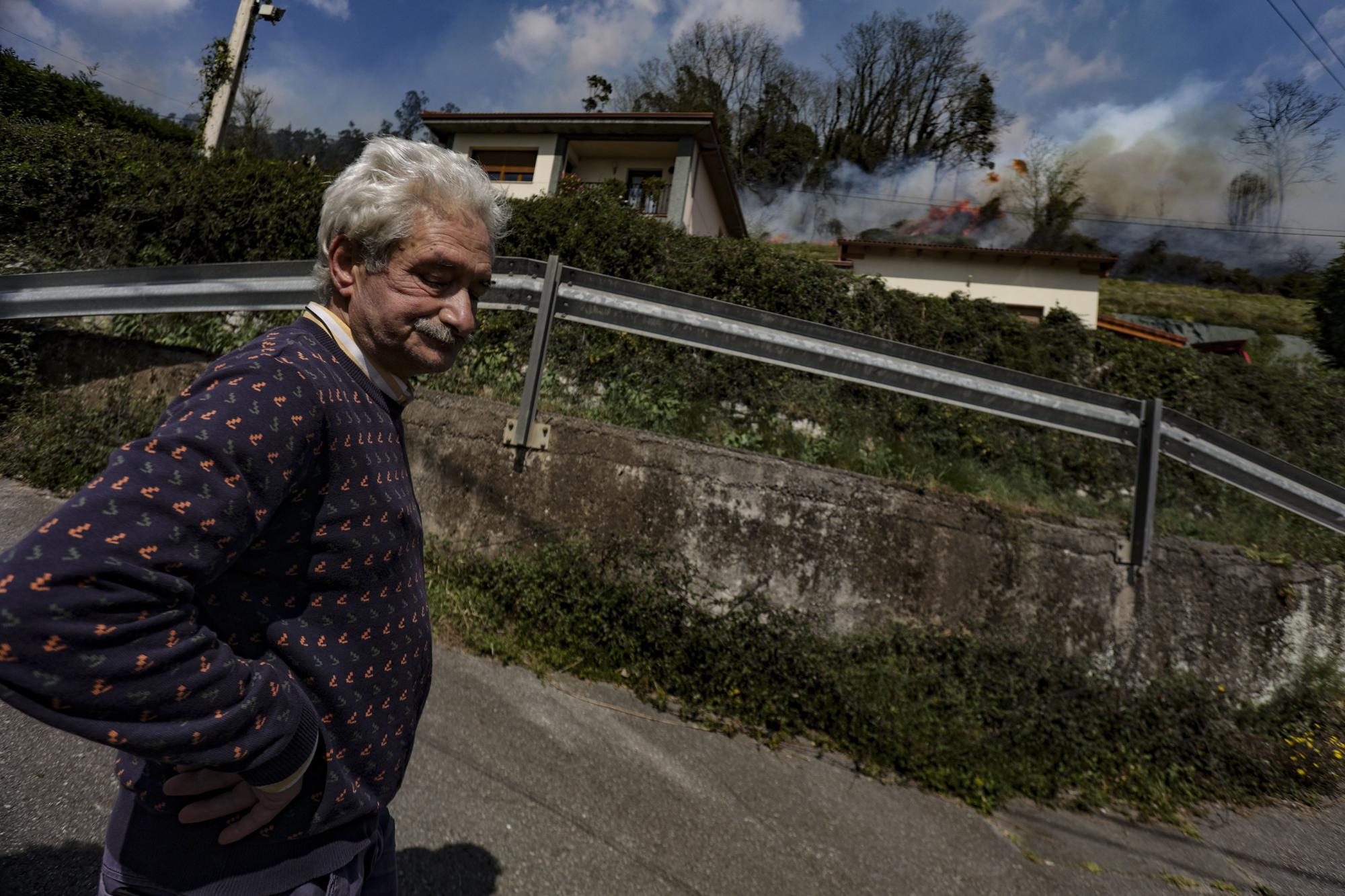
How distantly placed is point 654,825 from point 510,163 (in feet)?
79.7

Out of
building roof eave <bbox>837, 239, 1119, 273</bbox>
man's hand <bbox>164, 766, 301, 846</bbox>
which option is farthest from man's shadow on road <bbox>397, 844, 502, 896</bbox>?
building roof eave <bbox>837, 239, 1119, 273</bbox>

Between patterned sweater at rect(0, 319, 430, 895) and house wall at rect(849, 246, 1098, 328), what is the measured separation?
23.8 m

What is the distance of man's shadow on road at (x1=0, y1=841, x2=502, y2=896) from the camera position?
6.71 feet

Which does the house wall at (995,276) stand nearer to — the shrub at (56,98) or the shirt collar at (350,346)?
the shrub at (56,98)

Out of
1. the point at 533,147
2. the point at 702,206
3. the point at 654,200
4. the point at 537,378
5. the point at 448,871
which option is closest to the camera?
the point at 448,871

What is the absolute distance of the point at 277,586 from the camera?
116 centimetres

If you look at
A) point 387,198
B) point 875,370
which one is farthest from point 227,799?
point 875,370

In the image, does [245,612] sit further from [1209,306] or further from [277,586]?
[1209,306]

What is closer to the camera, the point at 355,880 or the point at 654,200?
the point at 355,880

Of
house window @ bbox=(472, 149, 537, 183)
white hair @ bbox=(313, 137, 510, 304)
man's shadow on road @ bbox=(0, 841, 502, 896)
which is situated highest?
house window @ bbox=(472, 149, 537, 183)

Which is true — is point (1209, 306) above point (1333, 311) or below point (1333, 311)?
above

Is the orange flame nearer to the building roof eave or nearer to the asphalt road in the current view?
the building roof eave

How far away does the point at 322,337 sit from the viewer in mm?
1346

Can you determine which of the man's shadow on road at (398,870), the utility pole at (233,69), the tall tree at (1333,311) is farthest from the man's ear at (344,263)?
the tall tree at (1333,311)
